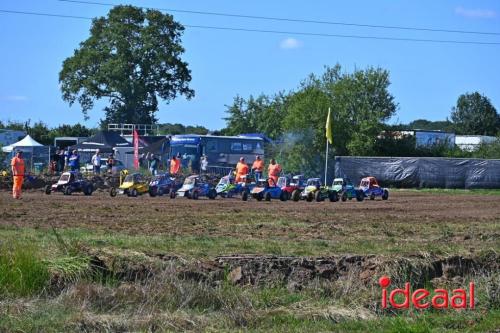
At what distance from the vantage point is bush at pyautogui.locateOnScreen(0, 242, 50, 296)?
42.7 feet

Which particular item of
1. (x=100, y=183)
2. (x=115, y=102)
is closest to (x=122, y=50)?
(x=115, y=102)

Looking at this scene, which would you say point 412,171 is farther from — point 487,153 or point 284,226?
point 284,226

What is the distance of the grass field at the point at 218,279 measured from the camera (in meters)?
12.3

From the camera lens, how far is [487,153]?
194ft

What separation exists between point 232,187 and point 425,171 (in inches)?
669

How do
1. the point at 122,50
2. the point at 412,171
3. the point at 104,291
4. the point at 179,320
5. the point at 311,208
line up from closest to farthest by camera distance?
the point at 179,320 < the point at 104,291 < the point at 311,208 < the point at 412,171 < the point at 122,50

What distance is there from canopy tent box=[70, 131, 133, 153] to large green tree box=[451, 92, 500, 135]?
185 feet

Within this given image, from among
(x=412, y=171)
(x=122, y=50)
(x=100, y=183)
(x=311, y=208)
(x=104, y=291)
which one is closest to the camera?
(x=104, y=291)

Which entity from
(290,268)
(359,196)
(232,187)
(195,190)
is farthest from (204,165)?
(290,268)

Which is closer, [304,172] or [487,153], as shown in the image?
[304,172]

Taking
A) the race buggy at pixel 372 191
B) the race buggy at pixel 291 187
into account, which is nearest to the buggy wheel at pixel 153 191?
the race buggy at pixel 291 187

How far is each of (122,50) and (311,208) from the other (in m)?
52.2

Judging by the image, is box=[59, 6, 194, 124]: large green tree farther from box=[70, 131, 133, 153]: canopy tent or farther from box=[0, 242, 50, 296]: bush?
box=[0, 242, 50, 296]: bush

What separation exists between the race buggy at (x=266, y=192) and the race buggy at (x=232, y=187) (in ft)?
1.35
